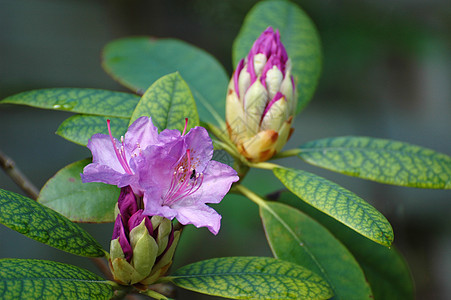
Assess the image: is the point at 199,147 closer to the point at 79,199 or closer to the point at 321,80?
the point at 79,199

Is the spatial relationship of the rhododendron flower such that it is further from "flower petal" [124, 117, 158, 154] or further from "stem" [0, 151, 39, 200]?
"stem" [0, 151, 39, 200]

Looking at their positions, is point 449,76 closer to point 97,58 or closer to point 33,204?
point 97,58

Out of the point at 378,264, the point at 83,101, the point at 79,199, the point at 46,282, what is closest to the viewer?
the point at 46,282

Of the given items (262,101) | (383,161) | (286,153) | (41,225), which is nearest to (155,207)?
(41,225)

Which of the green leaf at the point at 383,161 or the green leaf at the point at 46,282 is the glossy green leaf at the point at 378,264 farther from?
the green leaf at the point at 46,282

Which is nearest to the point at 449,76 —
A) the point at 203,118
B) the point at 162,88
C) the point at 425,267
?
the point at 425,267

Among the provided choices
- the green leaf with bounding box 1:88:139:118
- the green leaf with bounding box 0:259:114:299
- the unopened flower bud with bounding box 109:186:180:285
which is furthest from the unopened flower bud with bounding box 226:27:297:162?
the green leaf with bounding box 0:259:114:299
